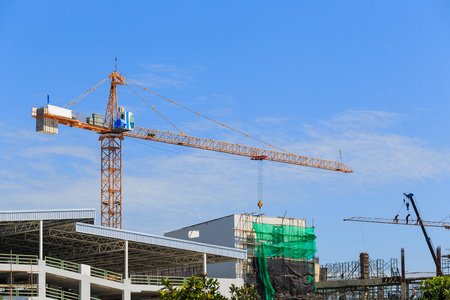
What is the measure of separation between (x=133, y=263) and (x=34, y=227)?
20456 mm

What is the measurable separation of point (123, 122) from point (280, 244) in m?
40.7

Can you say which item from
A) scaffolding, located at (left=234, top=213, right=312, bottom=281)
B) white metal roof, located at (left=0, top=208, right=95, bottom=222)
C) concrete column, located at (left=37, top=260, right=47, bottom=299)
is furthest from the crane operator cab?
concrete column, located at (left=37, top=260, right=47, bottom=299)

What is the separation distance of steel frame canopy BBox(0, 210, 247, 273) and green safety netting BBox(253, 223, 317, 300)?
11.7 m

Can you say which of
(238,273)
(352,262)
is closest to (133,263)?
(238,273)

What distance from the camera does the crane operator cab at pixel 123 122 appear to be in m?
108

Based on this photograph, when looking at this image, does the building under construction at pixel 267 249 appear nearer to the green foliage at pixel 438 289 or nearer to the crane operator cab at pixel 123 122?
the green foliage at pixel 438 289

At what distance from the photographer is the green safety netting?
7569cm

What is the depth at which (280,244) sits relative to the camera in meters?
79.3

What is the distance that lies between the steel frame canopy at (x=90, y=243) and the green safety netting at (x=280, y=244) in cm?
1172

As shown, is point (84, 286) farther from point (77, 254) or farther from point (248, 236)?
point (248, 236)

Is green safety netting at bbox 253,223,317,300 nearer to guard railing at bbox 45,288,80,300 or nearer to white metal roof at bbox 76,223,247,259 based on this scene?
white metal roof at bbox 76,223,247,259

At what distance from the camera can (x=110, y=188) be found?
371ft

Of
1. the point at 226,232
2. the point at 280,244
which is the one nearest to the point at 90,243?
the point at 226,232

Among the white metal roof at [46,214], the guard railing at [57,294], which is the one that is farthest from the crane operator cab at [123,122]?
the white metal roof at [46,214]
